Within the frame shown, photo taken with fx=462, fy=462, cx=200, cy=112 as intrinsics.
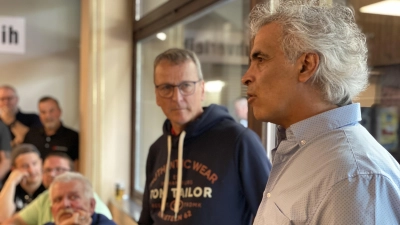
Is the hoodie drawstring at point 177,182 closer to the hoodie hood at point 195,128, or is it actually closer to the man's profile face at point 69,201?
the hoodie hood at point 195,128

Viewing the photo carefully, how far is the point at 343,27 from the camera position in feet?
2.94

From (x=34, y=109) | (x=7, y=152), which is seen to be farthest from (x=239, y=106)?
(x=34, y=109)

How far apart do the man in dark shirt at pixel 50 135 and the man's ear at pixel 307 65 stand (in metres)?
3.07

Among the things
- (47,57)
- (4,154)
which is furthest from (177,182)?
(47,57)

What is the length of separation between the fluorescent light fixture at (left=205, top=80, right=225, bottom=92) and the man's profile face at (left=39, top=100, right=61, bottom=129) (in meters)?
1.54

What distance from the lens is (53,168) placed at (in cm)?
270

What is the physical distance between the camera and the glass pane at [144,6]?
10.9 feet

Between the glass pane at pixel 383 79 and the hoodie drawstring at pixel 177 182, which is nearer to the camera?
the glass pane at pixel 383 79

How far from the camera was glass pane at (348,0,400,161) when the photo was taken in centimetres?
126

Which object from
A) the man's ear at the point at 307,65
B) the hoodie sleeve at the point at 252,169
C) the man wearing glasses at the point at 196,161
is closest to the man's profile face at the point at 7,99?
the man wearing glasses at the point at 196,161

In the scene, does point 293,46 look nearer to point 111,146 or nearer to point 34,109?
point 111,146

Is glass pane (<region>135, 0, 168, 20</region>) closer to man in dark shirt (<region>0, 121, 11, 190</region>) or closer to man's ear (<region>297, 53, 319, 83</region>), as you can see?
man in dark shirt (<region>0, 121, 11, 190</region>)

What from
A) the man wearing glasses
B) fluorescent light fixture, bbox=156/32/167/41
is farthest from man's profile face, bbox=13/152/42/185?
the man wearing glasses

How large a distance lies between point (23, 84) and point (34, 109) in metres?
0.26
